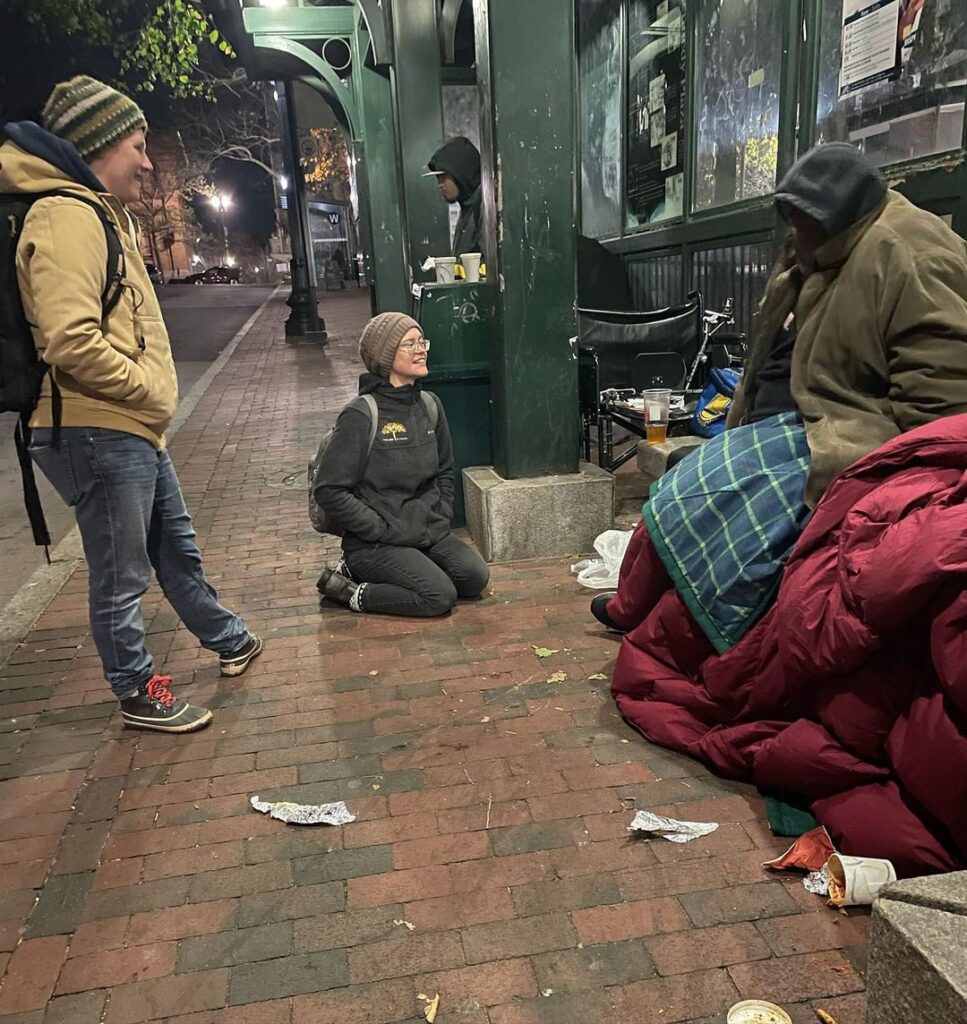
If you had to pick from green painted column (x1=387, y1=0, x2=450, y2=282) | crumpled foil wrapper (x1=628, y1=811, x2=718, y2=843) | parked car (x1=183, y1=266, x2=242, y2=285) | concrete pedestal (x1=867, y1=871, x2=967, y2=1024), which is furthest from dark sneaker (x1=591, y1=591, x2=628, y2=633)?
parked car (x1=183, y1=266, x2=242, y2=285)

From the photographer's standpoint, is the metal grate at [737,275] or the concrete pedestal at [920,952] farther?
the metal grate at [737,275]

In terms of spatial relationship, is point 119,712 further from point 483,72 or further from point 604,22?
point 604,22

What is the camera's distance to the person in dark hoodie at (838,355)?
2615 mm

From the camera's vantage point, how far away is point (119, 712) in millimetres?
3475

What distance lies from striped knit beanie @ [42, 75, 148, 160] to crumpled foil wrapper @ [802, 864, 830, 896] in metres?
3.09

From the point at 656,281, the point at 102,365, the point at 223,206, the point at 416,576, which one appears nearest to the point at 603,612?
the point at 416,576

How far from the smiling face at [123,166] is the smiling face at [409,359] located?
1.40 m

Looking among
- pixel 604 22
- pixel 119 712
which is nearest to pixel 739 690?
pixel 119 712

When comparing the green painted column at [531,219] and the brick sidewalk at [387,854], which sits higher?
the green painted column at [531,219]

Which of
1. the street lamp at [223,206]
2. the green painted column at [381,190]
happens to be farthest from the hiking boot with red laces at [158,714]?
the street lamp at [223,206]

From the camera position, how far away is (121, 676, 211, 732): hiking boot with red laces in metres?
3.25

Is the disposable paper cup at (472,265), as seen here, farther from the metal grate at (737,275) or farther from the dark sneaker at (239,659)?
the dark sneaker at (239,659)

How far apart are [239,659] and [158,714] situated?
1.68ft

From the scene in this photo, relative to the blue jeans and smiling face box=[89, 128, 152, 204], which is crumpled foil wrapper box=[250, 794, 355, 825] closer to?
the blue jeans
